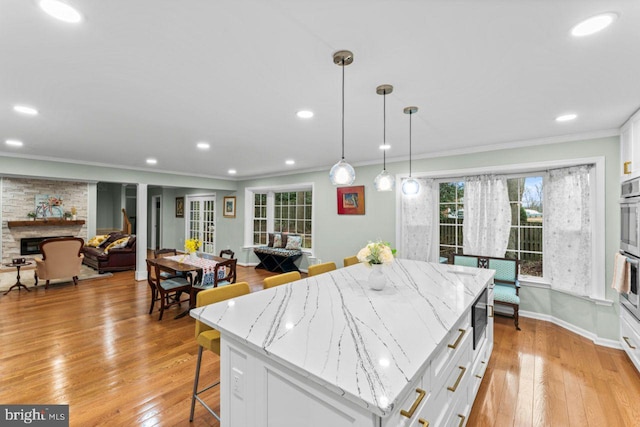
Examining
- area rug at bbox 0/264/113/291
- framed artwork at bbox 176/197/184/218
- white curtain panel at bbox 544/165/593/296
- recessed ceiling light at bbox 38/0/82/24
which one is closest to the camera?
recessed ceiling light at bbox 38/0/82/24

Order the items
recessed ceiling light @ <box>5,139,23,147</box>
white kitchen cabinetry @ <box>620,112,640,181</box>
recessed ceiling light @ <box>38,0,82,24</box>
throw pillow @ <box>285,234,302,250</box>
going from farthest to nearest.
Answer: throw pillow @ <box>285,234,302,250</box> → recessed ceiling light @ <box>5,139,23,147</box> → white kitchen cabinetry @ <box>620,112,640,181</box> → recessed ceiling light @ <box>38,0,82,24</box>

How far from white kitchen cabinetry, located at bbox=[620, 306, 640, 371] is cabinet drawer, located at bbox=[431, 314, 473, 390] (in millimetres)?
1919

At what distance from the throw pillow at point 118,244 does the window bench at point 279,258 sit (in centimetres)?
327

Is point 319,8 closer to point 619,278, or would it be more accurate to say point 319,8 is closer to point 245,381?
point 245,381

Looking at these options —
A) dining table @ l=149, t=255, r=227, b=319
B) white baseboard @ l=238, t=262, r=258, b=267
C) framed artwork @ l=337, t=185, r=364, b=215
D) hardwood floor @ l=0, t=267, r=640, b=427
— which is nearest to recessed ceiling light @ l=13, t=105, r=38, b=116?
dining table @ l=149, t=255, r=227, b=319

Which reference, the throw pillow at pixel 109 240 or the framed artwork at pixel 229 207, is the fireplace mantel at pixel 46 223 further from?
the framed artwork at pixel 229 207

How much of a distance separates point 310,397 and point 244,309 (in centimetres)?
74

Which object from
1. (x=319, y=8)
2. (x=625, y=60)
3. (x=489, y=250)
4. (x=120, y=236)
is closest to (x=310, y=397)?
(x=319, y=8)

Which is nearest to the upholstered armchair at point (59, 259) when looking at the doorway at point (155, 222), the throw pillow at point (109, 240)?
the throw pillow at point (109, 240)

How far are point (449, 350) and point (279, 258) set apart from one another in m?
5.07

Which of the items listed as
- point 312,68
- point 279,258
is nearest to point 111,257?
point 279,258

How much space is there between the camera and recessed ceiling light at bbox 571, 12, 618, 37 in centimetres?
128

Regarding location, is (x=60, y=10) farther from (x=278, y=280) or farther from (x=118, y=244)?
(x=118, y=244)

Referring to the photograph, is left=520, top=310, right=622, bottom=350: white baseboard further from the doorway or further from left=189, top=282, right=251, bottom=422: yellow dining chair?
the doorway
